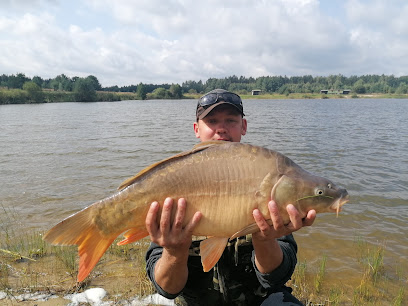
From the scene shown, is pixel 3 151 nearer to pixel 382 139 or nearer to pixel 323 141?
pixel 323 141

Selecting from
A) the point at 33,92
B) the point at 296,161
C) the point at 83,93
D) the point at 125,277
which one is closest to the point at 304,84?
the point at 83,93

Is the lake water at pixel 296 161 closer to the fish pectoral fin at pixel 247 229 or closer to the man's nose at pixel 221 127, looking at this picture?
the man's nose at pixel 221 127

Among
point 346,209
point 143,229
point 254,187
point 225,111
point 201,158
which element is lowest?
point 346,209

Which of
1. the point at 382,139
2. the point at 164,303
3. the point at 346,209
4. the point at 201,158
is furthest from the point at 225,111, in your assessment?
the point at 382,139

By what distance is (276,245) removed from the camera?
2.12m

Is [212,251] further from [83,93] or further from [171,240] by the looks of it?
[83,93]

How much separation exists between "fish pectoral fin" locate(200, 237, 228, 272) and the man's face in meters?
1.08

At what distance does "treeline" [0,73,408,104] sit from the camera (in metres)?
59.3

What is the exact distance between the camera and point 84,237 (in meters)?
1.84

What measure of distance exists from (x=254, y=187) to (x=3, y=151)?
1368 cm

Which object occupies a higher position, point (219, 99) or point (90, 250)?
point (219, 99)

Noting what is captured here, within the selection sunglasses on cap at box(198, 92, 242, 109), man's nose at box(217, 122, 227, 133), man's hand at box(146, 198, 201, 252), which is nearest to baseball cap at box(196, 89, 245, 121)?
sunglasses on cap at box(198, 92, 242, 109)

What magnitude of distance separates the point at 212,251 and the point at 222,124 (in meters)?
1.26

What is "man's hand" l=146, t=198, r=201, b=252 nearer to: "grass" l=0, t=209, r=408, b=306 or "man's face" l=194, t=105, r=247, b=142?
"man's face" l=194, t=105, r=247, b=142
